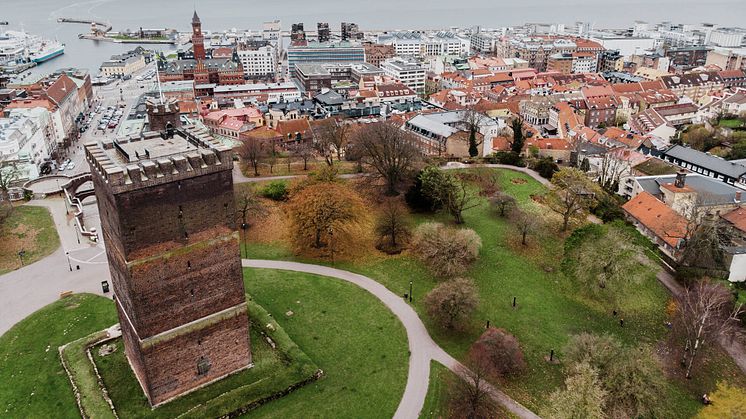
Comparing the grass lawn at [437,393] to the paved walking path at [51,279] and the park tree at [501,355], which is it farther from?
the paved walking path at [51,279]

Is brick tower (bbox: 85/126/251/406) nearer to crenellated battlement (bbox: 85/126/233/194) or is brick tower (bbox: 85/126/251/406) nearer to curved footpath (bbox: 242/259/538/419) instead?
crenellated battlement (bbox: 85/126/233/194)

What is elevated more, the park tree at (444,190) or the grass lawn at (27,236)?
the park tree at (444,190)

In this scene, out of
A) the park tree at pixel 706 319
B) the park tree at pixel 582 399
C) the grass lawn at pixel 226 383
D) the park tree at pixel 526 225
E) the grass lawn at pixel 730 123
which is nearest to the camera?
the park tree at pixel 582 399

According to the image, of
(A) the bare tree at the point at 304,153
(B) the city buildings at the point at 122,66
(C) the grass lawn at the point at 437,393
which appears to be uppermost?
(B) the city buildings at the point at 122,66

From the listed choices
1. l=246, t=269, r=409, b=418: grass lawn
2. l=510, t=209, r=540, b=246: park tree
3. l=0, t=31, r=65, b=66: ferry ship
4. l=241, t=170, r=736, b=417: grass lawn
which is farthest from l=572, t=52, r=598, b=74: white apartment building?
l=0, t=31, r=65, b=66: ferry ship

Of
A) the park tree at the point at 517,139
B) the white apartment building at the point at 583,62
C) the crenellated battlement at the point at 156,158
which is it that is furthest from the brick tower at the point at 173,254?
the white apartment building at the point at 583,62

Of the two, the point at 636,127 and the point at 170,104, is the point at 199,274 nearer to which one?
the point at 170,104

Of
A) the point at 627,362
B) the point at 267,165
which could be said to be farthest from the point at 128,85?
the point at 627,362
